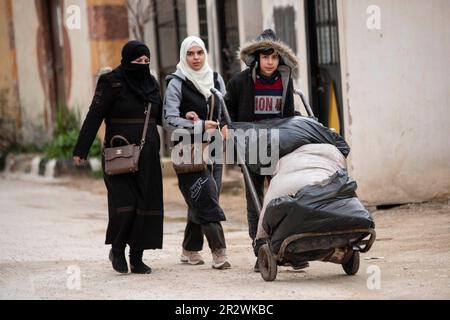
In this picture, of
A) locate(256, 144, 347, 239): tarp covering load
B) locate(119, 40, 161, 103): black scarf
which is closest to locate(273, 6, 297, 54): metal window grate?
locate(119, 40, 161, 103): black scarf

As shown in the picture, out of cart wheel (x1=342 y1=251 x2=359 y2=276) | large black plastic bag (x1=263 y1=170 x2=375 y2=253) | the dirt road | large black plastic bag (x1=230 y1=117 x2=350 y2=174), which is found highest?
large black plastic bag (x1=230 y1=117 x2=350 y2=174)

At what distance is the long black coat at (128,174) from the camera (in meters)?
7.85

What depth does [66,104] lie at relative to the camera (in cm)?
1769

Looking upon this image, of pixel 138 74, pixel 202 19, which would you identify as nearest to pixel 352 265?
pixel 138 74

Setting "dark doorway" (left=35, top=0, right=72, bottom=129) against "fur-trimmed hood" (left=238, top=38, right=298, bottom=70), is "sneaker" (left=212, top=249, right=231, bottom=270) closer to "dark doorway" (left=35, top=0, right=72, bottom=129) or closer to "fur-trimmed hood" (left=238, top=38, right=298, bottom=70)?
"fur-trimmed hood" (left=238, top=38, right=298, bottom=70)

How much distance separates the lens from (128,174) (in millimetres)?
7887

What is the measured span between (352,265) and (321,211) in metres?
0.68

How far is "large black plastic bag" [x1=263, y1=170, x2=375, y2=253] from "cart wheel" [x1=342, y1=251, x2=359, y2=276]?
448 millimetres

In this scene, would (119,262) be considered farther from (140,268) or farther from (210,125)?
(210,125)

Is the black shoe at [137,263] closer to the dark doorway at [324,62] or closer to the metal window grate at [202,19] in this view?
the dark doorway at [324,62]

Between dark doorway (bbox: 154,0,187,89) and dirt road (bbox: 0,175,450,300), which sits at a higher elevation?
dark doorway (bbox: 154,0,187,89)

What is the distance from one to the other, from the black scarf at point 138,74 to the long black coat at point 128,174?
0.15ft

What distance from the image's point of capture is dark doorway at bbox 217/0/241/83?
45.6ft

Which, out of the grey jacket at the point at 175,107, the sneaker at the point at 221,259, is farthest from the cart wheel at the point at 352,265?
the grey jacket at the point at 175,107
